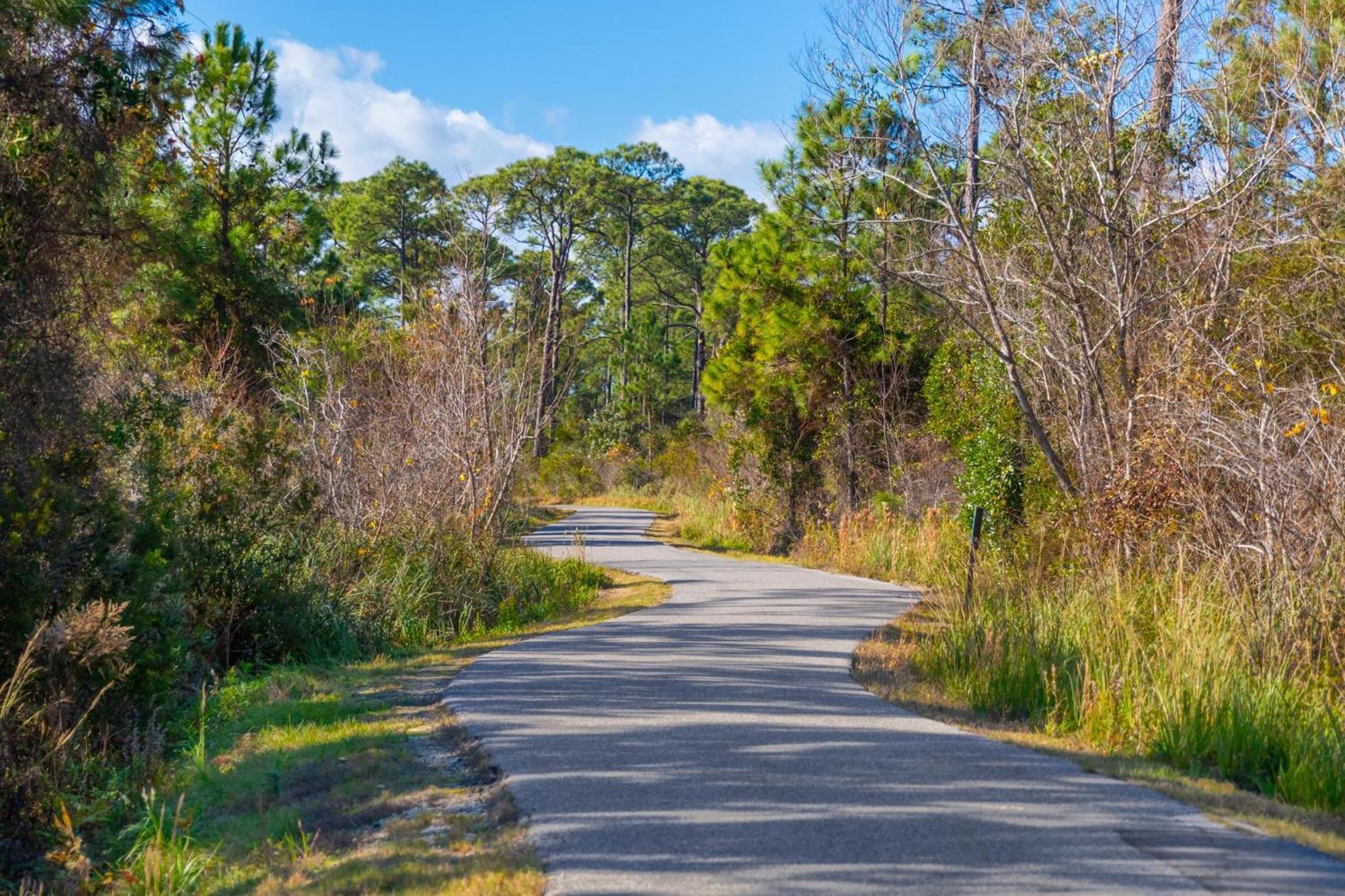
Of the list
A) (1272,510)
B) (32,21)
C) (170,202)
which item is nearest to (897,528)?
(1272,510)

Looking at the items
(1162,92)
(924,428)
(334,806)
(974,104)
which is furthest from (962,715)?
(924,428)

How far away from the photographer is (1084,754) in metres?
7.98

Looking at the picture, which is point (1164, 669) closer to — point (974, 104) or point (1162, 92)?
point (974, 104)

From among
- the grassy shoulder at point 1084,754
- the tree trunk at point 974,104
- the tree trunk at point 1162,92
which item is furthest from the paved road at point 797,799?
the tree trunk at point 1162,92

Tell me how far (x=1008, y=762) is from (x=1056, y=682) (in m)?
2.22

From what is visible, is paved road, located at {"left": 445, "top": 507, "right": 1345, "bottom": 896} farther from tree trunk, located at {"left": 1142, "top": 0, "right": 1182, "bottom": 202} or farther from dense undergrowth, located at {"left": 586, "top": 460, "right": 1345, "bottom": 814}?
tree trunk, located at {"left": 1142, "top": 0, "right": 1182, "bottom": 202}

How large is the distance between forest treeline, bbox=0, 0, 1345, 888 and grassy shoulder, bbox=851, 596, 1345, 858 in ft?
0.93

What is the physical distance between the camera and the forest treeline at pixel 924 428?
9328 millimetres

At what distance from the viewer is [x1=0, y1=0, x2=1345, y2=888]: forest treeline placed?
30.6 ft

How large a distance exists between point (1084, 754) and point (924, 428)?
17067 mm

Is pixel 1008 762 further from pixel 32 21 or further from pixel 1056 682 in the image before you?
pixel 32 21

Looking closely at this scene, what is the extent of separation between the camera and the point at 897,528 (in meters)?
22.2

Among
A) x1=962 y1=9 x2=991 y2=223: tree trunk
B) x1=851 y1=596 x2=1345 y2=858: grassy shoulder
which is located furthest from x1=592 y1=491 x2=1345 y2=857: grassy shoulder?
x1=962 y1=9 x2=991 y2=223: tree trunk

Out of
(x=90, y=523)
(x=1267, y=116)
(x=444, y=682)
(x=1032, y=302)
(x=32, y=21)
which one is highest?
(x=1267, y=116)
